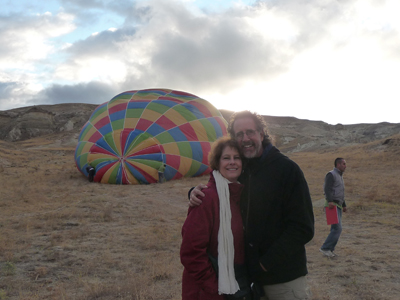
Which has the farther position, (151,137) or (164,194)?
(151,137)

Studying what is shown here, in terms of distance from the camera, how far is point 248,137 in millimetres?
1984

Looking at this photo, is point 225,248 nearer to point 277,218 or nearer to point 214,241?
point 214,241

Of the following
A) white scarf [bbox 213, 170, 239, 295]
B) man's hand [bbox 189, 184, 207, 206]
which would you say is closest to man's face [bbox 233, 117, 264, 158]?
white scarf [bbox 213, 170, 239, 295]

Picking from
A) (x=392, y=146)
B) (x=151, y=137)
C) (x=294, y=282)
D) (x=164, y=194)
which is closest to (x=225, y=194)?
(x=294, y=282)

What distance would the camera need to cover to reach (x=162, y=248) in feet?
15.8

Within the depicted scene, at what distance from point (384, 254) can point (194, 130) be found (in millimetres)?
7621

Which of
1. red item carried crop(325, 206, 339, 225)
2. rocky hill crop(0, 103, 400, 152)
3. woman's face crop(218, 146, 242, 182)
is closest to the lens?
woman's face crop(218, 146, 242, 182)

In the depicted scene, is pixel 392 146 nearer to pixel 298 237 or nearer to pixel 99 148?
pixel 99 148

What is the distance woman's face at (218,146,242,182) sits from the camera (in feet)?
6.26

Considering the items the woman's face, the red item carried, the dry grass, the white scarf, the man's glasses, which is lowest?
the dry grass

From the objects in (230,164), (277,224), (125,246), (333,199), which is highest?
(230,164)

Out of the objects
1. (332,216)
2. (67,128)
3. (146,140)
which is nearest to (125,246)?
(332,216)

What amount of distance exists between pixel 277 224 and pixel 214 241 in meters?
0.37

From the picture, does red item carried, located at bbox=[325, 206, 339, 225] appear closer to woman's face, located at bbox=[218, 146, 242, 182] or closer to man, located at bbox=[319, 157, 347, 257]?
man, located at bbox=[319, 157, 347, 257]
